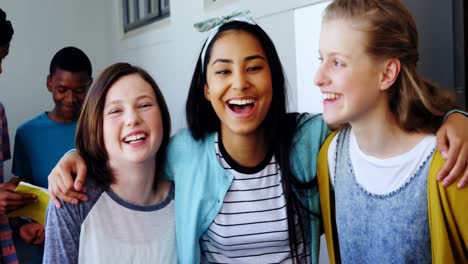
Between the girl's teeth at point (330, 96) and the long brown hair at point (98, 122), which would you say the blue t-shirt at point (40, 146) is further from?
the girl's teeth at point (330, 96)

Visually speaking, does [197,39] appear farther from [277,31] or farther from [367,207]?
[367,207]

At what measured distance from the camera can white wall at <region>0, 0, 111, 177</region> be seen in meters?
3.63

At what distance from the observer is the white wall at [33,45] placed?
11.9 ft

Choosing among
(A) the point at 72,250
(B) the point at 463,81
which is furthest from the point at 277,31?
(A) the point at 72,250

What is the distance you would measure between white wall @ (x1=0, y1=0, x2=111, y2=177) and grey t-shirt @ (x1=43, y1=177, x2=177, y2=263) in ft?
8.06

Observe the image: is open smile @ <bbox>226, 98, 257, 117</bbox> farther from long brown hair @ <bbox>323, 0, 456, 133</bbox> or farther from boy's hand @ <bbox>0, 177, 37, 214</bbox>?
boy's hand @ <bbox>0, 177, 37, 214</bbox>

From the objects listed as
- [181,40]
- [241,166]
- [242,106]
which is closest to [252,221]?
[241,166]

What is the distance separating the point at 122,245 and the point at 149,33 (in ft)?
8.59

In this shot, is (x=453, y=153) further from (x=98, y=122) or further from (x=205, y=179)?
(x=98, y=122)

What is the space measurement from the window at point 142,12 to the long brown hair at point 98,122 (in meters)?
2.25

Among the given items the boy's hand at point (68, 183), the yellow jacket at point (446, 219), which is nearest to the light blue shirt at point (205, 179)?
the boy's hand at point (68, 183)

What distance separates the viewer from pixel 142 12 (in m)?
3.99

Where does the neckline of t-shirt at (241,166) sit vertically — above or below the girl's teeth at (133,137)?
below

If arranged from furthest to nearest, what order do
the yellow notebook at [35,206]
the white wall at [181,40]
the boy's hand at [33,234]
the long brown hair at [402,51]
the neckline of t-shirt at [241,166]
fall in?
the white wall at [181,40] → the boy's hand at [33,234] → the yellow notebook at [35,206] → the neckline of t-shirt at [241,166] → the long brown hair at [402,51]
